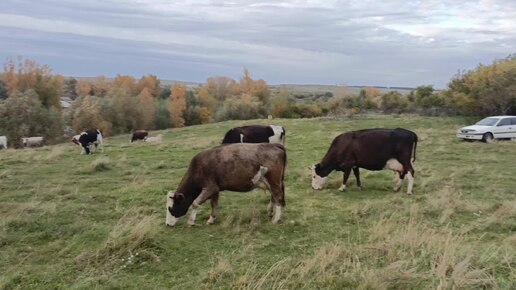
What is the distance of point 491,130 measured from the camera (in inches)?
1023

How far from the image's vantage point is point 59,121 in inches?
1975

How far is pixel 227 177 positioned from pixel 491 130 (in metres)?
22.0

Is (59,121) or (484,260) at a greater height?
(484,260)

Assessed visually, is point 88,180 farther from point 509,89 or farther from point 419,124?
point 509,89

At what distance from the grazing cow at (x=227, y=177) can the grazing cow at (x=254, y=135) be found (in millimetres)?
6889

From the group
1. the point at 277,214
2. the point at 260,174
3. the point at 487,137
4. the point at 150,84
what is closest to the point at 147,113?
the point at 150,84

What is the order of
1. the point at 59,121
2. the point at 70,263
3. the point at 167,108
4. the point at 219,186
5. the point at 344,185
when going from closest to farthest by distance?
the point at 70,263, the point at 219,186, the point at 344,185, the point at 59,121, the point at 167,108

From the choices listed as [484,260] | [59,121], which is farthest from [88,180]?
[59,121]

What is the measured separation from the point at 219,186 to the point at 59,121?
152ft

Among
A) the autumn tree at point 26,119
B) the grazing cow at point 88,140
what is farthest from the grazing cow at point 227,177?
the autumn tree at point 26,119

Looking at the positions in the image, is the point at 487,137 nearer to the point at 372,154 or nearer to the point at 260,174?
the point at 372,154

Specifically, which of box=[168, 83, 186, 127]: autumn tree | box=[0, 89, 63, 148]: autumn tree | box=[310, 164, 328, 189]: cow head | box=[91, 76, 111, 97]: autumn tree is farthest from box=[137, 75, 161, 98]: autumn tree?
box=[310, 164, 328, 189]: cow head

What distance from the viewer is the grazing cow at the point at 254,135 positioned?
16.3 meters

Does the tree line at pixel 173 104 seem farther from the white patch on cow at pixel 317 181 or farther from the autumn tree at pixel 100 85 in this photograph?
the white patch on cow at pixel 317 181
